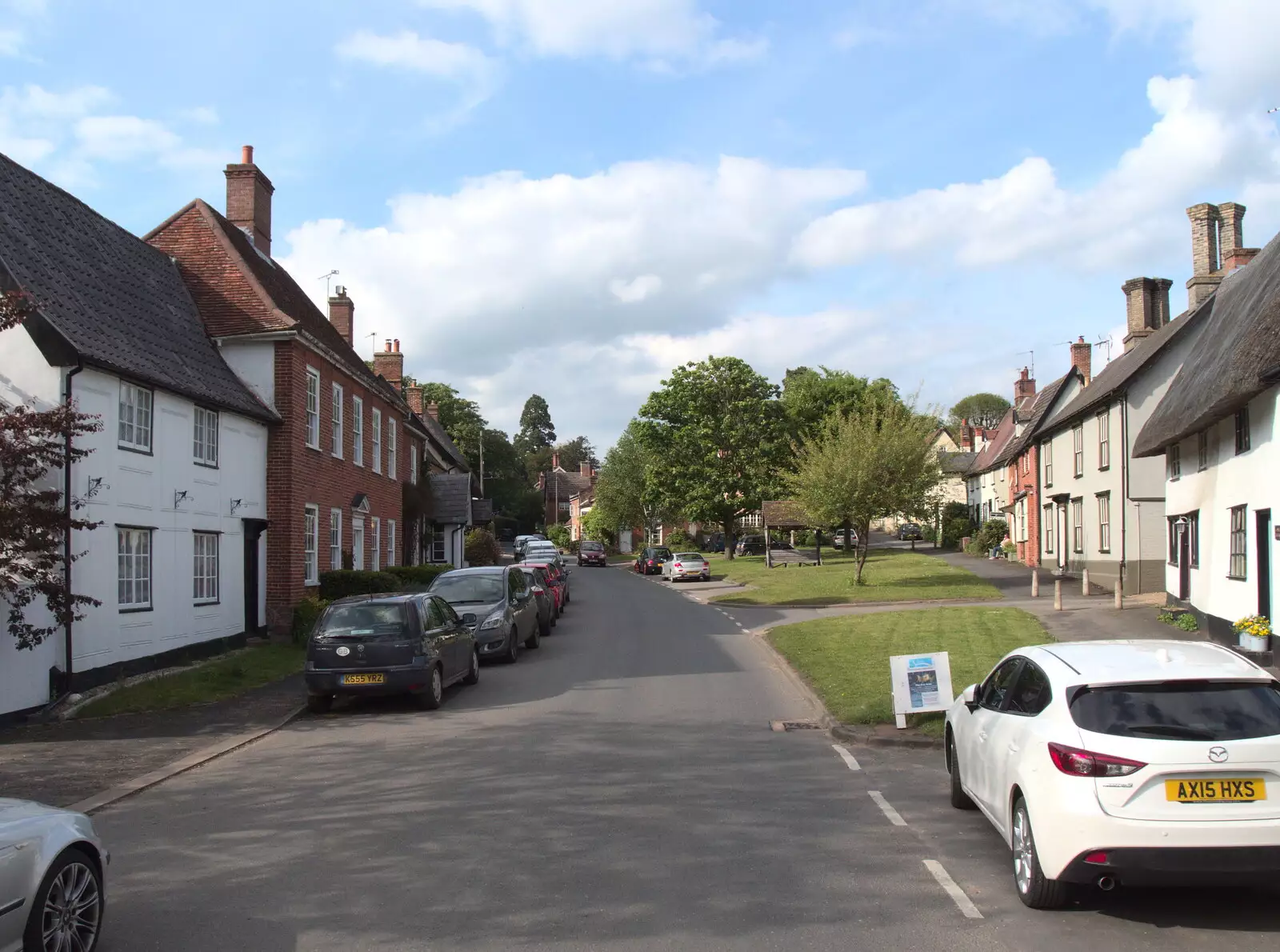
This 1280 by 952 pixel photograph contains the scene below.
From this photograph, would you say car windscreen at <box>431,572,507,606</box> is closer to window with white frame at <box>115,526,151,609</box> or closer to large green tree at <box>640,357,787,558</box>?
window with white frame at <box>115,526,151,609</box>

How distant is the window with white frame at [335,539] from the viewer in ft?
81.4

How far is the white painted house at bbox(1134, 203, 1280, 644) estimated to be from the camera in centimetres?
1555

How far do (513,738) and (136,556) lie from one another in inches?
317

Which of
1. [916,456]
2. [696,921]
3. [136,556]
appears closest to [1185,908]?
[696,921]

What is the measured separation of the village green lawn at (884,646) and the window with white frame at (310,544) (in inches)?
399

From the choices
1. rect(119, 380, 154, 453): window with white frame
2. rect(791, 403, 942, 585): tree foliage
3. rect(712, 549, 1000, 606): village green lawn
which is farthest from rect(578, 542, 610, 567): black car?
rect(119, 380, 154, 453): window with white frame

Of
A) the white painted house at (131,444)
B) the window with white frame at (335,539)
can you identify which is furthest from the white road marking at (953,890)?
the window with white frame at (335,539)

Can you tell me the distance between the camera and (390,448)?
31141mm

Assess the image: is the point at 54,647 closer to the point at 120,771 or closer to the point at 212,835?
the point at 120,771

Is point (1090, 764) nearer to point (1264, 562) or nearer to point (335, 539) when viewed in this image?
point (1264, 562)

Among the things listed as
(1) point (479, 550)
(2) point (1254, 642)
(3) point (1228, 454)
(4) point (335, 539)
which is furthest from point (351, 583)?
(1) point (479, 550)

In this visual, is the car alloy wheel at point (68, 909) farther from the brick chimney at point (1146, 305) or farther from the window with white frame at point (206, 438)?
the brick chimney at point (1146, 305)

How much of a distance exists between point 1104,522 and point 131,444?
90.8ft

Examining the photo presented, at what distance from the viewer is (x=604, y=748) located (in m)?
10.8
